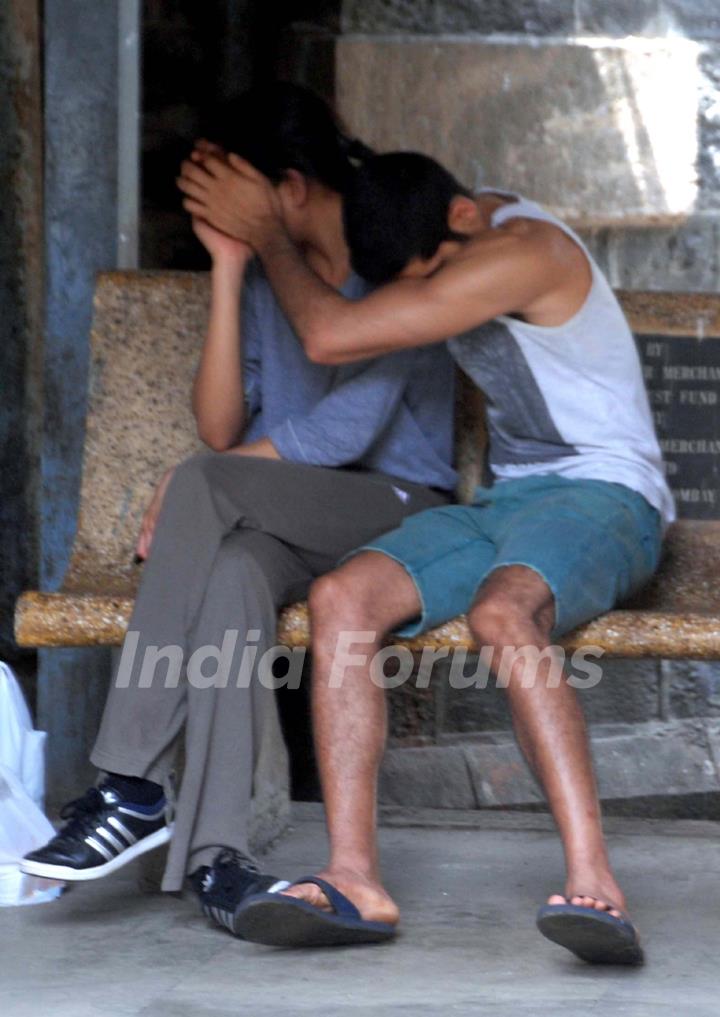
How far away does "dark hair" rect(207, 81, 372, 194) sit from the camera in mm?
3768

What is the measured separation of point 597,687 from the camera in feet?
17.3

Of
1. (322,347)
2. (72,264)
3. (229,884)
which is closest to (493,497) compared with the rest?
(322,347)

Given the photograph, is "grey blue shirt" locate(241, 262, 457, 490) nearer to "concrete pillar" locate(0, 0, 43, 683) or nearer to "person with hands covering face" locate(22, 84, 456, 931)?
"person with hands covering face" locate(22, 84, 456, 931)

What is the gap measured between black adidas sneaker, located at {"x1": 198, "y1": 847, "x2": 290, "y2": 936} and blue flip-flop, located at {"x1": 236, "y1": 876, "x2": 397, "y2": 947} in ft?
0.20

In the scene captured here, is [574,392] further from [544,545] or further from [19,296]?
[19,296]

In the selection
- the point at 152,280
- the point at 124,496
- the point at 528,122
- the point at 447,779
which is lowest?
the point at 447,779

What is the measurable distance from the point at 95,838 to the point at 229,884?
0.25 meters

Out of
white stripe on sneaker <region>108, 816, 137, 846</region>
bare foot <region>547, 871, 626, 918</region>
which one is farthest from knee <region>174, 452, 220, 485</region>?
bare foot <region>547, 871, 626, 918</region>

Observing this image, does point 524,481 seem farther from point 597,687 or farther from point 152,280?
point 597,687

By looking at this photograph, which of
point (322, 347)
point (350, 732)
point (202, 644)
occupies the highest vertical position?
point (322, 347)

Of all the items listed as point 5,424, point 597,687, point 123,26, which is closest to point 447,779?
point 597,687

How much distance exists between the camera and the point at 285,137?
3.78 m

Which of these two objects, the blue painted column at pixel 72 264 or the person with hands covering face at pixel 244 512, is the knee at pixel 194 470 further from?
the blue painted column at pixel 72 264

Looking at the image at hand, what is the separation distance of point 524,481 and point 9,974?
128cm
